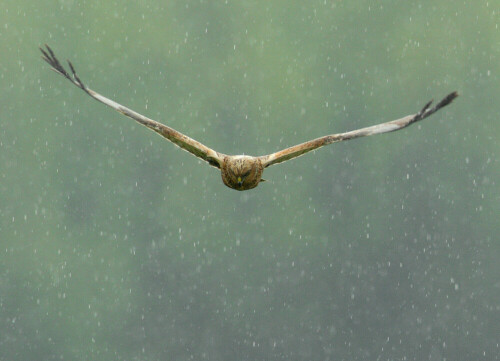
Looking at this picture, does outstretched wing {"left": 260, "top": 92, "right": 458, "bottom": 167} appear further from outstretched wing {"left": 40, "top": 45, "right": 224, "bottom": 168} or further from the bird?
outstretched wing {"left": 40, "top": 45, "right": 224, "bottom": 168}

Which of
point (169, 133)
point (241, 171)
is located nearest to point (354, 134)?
point (241, 171)

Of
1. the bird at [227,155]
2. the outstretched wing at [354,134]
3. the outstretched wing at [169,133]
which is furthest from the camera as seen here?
the outstretched wing at [169,133]

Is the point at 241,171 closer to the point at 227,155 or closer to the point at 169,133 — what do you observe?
the point at 227,155

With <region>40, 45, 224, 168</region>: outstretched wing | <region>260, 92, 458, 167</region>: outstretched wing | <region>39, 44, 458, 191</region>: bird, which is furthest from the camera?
<region>40, 45, 224, 168</region>: outstretched wing

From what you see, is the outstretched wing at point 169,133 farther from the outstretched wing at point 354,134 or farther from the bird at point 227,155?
the outstretched wing at point 354,134

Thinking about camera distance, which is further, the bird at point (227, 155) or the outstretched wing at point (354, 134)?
the bird at point (227, 155)

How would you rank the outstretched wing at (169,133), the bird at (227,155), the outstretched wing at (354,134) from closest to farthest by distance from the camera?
the outstretched wing at (354,134) → the bird at (227,155) → the outstretched wing at (169,133)

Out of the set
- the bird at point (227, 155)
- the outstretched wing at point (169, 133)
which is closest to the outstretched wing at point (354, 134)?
the bird at point (227, 155)

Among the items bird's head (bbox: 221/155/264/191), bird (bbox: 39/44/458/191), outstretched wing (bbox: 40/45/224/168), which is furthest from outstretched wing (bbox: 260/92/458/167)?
outstretched wing (bbox: 40/45/224/168)

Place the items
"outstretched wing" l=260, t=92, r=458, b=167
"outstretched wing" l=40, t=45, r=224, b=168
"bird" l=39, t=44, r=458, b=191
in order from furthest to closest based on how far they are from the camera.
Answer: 1. "outstretched wing" l=40, t=45, r=224, b=168
2. "bird" l=39, t=44, r=458, b=191
3. "outstretched wing" l=260, t=92, r=458, b=167
